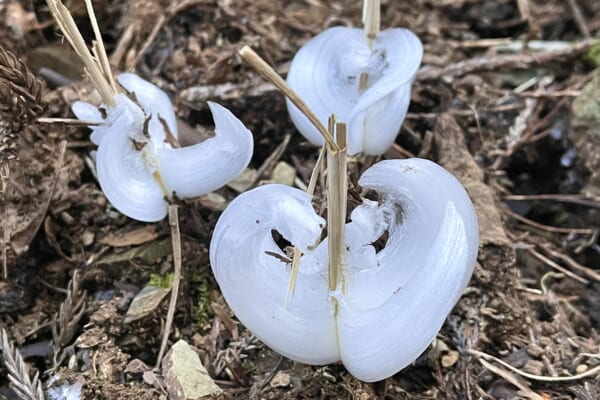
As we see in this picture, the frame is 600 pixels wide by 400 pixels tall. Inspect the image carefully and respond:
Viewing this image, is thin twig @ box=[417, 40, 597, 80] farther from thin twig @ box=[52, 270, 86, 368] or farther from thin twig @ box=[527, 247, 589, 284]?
thin twig @ box=[52, 270, 86, 368]

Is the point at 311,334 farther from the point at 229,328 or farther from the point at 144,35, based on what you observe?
the point at 144,35

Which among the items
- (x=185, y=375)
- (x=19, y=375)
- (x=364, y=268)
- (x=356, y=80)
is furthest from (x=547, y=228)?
(x=19, y=375)

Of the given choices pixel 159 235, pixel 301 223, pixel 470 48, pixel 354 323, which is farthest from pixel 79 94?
pixel 470 48

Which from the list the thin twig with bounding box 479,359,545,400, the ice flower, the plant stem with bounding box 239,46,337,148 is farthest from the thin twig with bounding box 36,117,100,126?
the thin twig with bounding box 479,359,545,400

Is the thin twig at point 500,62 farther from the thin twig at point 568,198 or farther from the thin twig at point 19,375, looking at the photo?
the thin twig at point 19,375

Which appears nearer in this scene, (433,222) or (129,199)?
(433,222)
